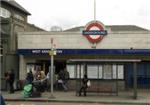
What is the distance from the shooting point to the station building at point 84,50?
1309 inches

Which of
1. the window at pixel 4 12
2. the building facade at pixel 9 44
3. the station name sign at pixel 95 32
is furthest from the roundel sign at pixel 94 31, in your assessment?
the window at pixel 4 12

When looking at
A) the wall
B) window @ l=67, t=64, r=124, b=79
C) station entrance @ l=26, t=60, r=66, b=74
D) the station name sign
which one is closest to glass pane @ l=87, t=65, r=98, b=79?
window @ l=67, t=64, r=124, b=79

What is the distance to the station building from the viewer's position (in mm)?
33250

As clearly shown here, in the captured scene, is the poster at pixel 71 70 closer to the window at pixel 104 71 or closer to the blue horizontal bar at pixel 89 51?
the blue horizontal bar at pixel 89 51

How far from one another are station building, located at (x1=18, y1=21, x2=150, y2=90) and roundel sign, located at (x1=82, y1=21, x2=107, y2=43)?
164 mm

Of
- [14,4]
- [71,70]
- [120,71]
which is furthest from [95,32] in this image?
[14,4]

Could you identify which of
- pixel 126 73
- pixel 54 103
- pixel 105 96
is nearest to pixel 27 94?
pixel 54 103

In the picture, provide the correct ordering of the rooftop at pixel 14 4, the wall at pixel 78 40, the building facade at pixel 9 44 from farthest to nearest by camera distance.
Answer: the rooftop at pixel 14 4, the building facade at pixel 9 44, the wall at pixel 78 40

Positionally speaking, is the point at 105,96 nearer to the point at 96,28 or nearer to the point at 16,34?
the point at 96,28

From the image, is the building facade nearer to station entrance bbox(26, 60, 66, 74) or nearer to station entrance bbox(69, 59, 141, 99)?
A: station entrance bbox(26, 60, 66, 74)

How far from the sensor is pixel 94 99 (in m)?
26.3

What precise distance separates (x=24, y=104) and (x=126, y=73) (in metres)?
12.9

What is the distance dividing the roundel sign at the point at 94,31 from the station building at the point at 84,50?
0.16 m

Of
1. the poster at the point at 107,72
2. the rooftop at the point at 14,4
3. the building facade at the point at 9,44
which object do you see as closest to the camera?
the poster at the point at 107,72
